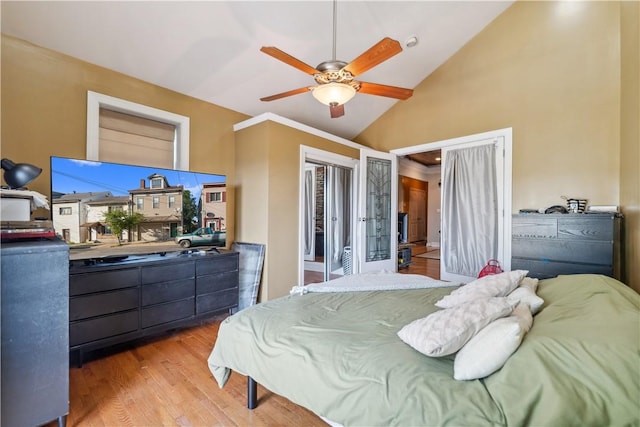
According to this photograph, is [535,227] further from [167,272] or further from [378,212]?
[167,272]

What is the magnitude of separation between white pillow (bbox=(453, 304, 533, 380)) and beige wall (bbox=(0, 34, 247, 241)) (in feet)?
10.7

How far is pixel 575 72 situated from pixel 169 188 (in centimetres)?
450

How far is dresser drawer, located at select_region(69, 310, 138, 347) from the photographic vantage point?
2.11m

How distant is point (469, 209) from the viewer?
3846 millimetres

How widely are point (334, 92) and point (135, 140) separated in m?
2.21

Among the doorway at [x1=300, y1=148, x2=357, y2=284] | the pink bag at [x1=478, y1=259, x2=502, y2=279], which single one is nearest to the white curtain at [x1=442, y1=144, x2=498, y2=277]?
the pink bag at [x1=478, y1=259, x2=502, y2=279]

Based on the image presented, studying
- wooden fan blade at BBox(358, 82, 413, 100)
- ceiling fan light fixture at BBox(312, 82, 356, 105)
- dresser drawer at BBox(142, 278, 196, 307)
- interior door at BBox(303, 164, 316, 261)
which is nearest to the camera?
ceiling fan light fixture at BBox(312, 82, 356, 105)

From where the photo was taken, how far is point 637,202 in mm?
2152

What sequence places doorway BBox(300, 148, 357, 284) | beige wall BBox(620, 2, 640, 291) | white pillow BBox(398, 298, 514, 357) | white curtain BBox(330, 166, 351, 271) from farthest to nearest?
white curtain BBox(330, 166, 351, 271)
doorway BBox(300, 148, 357, 284)
beige wall BBox(620, 2, 640, 291)
white pillow BBox(398, 298, 514, 357)

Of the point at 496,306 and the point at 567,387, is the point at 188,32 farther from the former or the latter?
the point at 567,387

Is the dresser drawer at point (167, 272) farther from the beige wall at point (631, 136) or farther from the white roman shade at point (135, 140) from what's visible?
the beige wall at point (631, 136)

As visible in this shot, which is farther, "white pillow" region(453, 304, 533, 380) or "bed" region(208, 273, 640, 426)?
"white pillow" region(453, 304, 533, 380)

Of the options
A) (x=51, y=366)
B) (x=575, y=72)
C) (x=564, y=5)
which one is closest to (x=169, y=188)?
(x=51, y=366)

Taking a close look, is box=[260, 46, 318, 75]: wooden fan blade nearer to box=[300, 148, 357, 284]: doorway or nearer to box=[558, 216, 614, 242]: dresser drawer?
box=[300, 148, 357, 284]: doorway
